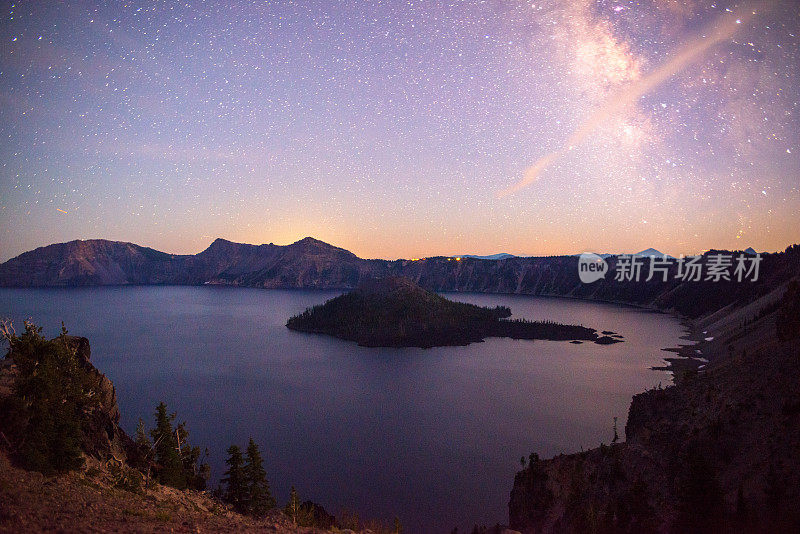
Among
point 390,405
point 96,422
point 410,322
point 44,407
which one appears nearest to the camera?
point 44,407

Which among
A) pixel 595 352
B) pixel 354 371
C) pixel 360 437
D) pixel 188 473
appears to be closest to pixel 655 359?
pixel 595 352

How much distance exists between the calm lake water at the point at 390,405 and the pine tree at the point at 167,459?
12347 mm

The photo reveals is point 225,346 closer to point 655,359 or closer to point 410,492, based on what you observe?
point 410,492

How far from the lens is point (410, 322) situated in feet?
443

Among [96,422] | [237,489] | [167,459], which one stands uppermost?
[96,422]

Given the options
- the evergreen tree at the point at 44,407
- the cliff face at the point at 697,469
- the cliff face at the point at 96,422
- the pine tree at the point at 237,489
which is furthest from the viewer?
the pine tree at the point at 237,489

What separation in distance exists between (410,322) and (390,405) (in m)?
72.3

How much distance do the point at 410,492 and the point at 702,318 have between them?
147132 millimetres

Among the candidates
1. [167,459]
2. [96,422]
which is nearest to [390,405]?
[167,459]

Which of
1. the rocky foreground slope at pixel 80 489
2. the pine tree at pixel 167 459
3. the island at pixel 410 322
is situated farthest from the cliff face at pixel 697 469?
the island at pixel 410 322

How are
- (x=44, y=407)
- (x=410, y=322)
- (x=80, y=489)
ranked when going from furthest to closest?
(x=410, y=322) < (x=44, y=407) < (x=80, y=489)

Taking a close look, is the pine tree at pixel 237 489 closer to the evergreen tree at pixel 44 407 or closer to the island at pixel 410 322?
the evergreen tree at pixel 44 407

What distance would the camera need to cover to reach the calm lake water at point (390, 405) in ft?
125

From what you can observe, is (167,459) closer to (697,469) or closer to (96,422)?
(96,422)
